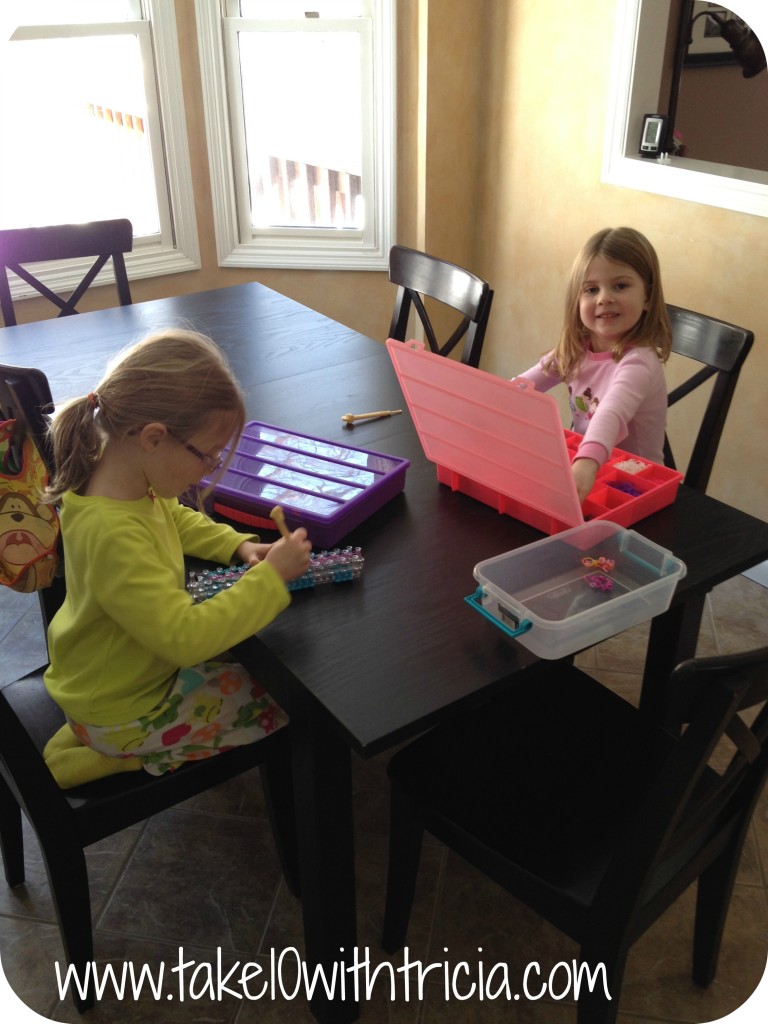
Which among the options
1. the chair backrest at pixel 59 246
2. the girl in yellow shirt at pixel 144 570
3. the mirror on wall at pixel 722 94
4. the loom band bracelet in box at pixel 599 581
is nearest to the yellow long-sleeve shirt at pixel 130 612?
the girl in yellow shirt at pixel 144 570

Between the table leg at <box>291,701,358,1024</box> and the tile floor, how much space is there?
0.39ft

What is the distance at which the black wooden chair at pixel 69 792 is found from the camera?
1255 millimetres

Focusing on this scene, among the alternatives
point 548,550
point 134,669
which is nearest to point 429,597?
point 548,550

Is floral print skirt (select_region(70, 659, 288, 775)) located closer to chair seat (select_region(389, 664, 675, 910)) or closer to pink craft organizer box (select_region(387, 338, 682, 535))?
chair seat (select_region(389, 664, 675, 910))

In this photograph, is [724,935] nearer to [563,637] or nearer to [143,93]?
[563,637]

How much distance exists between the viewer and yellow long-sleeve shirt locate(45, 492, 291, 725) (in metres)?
1.16

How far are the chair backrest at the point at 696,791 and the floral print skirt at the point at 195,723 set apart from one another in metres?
0.59

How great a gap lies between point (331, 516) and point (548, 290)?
2.06 m

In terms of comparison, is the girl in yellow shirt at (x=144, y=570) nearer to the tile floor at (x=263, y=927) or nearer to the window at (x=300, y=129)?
the tile floor at (x=263, y=927)

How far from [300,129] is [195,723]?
2.72 m

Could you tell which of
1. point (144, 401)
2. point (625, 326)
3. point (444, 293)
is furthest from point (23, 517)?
point (444, 293)

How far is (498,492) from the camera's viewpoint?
146 cm

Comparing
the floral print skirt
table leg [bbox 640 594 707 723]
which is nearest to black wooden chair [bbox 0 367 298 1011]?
the floral print skirt

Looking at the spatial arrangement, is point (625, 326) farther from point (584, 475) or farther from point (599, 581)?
point (599, 581)
